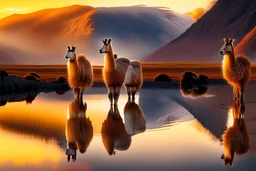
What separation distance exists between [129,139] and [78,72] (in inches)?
300

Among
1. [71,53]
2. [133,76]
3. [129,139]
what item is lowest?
[129,139]

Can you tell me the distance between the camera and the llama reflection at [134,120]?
412 inches

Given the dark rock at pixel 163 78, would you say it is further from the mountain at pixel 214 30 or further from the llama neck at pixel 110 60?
the mountain at pixel 214 30

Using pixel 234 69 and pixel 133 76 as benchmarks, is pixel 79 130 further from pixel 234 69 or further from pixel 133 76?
pixel 133 76

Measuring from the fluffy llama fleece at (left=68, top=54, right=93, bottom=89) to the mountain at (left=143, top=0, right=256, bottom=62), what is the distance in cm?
11119

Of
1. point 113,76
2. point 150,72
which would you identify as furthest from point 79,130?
point 150,72

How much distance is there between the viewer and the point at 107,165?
6988mm

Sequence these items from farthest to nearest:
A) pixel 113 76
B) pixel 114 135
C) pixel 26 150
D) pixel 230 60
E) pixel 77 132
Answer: pixel 113 76
pixel 230 60
pixel 77 132
pixel 114 135
pixel 26 150

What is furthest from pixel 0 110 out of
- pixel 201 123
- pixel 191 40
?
pixel 191 40

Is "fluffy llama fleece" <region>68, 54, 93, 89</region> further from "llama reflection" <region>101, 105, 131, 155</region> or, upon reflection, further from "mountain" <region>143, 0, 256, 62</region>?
"mountain" <region>143, 0, 256, 62</region>

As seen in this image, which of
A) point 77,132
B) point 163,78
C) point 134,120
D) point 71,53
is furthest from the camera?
point 163,78

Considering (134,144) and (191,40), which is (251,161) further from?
(191,40)

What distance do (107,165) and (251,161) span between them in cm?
193

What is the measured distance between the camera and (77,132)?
396 inches
